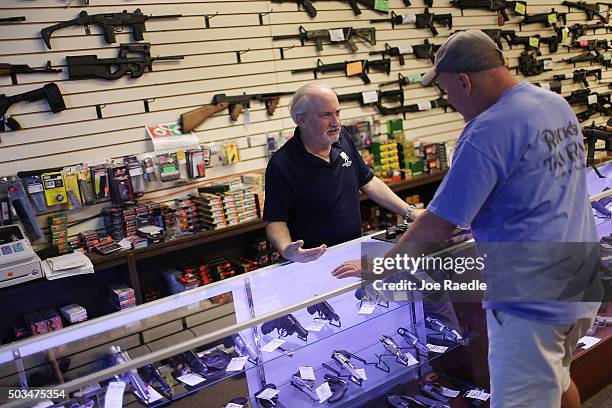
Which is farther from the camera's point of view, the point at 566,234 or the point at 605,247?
the point at 605,247

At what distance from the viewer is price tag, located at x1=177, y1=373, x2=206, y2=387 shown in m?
1.95

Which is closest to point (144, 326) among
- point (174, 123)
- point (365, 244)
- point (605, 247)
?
point (365, 244)

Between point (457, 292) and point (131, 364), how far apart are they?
1.45 metres

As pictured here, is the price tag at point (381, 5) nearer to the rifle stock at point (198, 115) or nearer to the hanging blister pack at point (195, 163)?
the rifle stock at point (198, 115)

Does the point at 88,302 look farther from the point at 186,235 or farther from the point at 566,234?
the point at 566,234

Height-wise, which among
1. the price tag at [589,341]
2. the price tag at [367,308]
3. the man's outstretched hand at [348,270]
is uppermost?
the man's outstretched hand at [348,270]

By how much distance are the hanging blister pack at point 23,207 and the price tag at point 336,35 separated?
10.2 ft

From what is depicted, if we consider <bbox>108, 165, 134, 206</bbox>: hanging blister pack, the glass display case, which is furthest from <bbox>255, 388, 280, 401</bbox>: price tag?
<bbox>108, 165, 134, 206</bbox>: hanging blister pack

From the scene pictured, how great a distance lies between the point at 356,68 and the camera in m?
5.47

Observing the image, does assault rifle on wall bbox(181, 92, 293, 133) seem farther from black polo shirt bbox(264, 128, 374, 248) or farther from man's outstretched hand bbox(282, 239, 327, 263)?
man's outstretched hand bbox(282, 239, 327, 263)

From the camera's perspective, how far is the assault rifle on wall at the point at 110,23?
3.86 m

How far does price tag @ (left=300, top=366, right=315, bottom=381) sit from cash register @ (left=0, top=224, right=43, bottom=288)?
203 cm

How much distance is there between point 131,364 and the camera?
62.9 inches

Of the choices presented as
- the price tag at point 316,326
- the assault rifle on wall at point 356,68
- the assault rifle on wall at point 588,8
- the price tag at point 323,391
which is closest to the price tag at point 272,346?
the price tag at point 316,326
